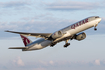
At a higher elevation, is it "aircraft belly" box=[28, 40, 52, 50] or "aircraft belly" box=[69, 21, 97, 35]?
"aircraft belly" box=[69, 21, 97, 35]

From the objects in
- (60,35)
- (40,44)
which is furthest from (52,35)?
(40,44)

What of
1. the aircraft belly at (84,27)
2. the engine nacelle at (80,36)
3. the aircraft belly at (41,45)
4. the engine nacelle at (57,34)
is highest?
the aircraft belly at (84,27)

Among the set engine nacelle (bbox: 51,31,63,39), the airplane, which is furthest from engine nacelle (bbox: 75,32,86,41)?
engine nacelle (bbox: 51,31,63,39)

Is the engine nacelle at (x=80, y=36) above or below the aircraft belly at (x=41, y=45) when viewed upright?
above

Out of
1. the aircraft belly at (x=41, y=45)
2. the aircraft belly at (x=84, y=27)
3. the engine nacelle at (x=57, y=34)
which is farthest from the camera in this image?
the aircraft belly at (x=41, y=45)

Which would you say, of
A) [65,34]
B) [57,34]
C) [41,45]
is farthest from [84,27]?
[41,45]

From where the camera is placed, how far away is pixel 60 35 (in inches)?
2827

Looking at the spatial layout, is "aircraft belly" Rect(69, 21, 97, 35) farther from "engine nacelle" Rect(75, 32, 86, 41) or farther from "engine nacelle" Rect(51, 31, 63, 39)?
"engine nacelle" Rect(75, 32, 86, 41)

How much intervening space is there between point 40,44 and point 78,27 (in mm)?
14472

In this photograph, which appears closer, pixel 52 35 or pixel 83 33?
pixel 52 35

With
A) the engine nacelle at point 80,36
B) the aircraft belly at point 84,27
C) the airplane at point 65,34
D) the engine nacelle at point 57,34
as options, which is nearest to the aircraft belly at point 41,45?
the airplane at point 65,34

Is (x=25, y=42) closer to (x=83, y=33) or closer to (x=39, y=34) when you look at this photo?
(x=39, y=34)

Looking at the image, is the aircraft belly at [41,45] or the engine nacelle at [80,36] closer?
the aircraft belly at [41,45]

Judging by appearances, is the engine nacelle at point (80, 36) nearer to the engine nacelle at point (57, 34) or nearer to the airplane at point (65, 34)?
the airplane at point (65, 34)
